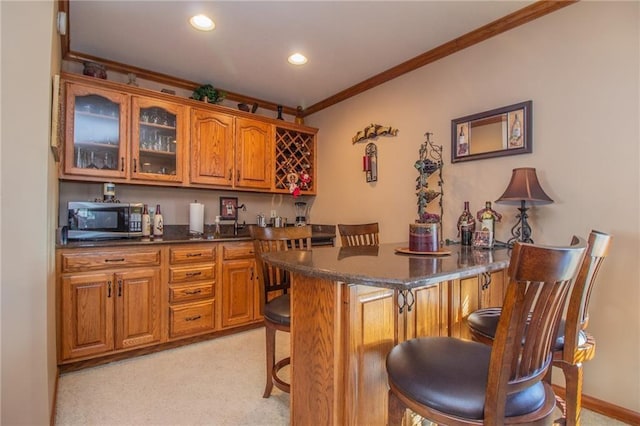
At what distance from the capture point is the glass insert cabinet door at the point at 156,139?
282cm

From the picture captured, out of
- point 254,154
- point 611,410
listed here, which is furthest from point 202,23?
point 611,410

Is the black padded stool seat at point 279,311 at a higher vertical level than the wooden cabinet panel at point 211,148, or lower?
lower

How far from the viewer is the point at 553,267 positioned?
76 cm

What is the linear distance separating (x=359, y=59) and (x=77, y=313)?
304 centimetres

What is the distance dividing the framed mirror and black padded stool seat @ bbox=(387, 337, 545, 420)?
162cm

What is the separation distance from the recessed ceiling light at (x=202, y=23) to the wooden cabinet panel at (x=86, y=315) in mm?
1977

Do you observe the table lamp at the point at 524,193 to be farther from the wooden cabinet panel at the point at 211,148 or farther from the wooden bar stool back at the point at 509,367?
the wooden cabinet panel at the point at 211,148

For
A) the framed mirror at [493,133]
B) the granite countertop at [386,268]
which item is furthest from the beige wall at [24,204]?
the framed mirror at [493,133]

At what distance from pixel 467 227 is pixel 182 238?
8.02 feet

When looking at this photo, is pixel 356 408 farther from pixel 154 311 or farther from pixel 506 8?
pixel 506 8

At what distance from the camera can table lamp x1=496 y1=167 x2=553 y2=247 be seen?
1914mm

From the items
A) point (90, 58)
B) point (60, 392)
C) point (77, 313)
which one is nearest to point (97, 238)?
point (77, 313)

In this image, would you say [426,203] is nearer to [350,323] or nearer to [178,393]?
[350,323]

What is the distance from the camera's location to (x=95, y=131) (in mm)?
2645
